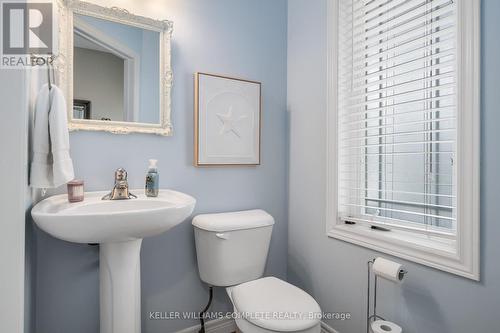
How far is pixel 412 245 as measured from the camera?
1226 millimetres

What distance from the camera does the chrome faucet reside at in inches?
52.4

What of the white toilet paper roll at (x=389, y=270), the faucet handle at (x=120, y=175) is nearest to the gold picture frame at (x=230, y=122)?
the faucet handle at (x=120, y=175)

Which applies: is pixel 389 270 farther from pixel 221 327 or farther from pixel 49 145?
pixel 49 145

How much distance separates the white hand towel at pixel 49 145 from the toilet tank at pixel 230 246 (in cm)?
71

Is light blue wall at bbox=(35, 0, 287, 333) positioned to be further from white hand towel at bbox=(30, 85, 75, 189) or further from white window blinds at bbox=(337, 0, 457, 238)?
white window blinds at bbox=(337, 0, 457, 238)

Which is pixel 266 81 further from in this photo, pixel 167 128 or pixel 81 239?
pixel 81 239

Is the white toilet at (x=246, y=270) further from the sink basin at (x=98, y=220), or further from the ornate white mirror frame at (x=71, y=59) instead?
the ornate white mirror frame at (x=71, y=59)

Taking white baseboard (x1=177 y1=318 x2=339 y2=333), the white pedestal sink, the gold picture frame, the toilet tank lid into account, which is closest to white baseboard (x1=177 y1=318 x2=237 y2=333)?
white baseboard (x1=177 y1=318 x2=339 y2=333)

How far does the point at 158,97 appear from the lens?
1.53 meters

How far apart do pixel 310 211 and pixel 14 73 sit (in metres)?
1.56

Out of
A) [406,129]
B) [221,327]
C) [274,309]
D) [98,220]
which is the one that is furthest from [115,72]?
[221,327]

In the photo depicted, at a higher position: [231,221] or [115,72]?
[115,72]

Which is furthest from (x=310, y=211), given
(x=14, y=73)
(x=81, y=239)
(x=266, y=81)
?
(x=14, y=73)

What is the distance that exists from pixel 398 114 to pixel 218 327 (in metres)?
1.60
